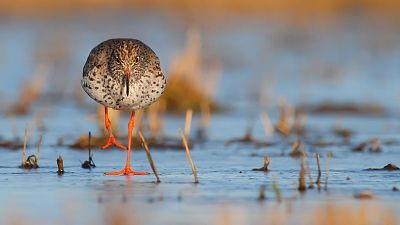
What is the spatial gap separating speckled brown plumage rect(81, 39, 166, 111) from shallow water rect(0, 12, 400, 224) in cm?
63

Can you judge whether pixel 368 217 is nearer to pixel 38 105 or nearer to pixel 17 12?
pixel 38 105

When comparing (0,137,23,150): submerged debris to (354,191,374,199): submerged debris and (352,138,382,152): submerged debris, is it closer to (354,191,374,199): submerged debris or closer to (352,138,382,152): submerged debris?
(352,138,382,152): submerged debris

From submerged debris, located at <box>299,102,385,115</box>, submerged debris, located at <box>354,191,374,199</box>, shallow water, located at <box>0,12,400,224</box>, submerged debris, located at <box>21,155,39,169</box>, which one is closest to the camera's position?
shallow water, located at <box>0,12,400,224</box>

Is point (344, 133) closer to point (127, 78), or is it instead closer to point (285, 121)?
point (285, 121)

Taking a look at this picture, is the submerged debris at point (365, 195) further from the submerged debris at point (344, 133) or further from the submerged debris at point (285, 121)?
the submerged debris at point (344, 133)

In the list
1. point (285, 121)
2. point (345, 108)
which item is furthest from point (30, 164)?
point (345, 108)

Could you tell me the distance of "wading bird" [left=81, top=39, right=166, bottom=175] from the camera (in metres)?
8.88

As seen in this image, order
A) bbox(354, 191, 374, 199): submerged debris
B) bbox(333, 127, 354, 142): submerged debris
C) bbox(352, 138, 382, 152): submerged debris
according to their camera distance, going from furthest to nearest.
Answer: bbox(333, 127, 354, 142): submerged debris
bbox(352, 138, 382, 152): submerged debris
bbox(354, 191, 374, 199): submerged debris

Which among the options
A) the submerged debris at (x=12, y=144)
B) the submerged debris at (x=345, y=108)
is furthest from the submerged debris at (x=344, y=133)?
the submerged debris at (x=12, y=144)

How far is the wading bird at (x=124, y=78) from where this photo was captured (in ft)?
29.1

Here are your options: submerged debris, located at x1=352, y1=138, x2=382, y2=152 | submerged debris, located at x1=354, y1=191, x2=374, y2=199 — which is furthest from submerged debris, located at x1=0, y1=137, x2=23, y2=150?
submerged debris, located at x1=354, y1=191, x2=374, y2=199

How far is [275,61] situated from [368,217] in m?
14.6

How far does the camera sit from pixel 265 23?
2720 centimetres

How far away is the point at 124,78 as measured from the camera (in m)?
8.88
